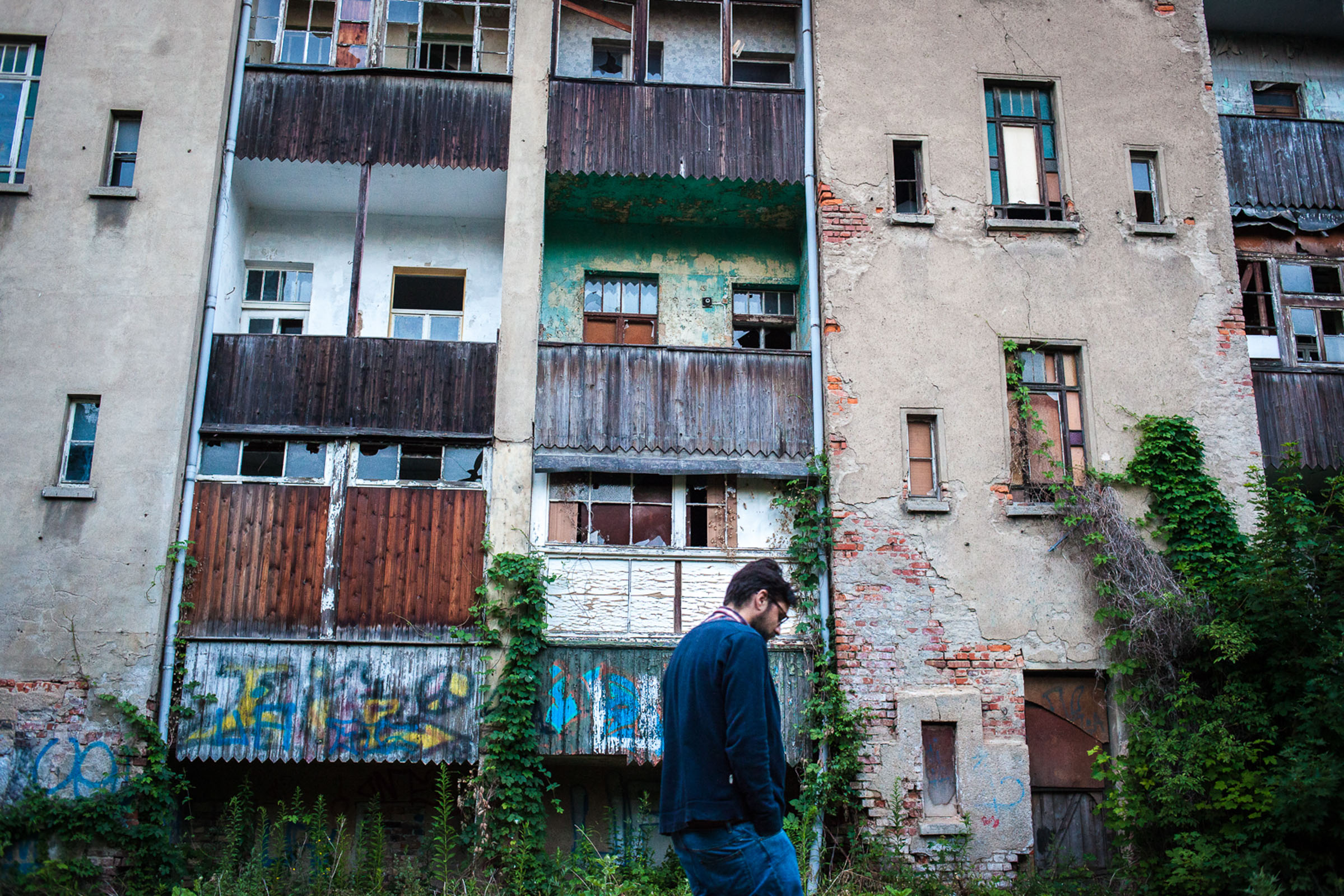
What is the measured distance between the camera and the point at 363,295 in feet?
43.5

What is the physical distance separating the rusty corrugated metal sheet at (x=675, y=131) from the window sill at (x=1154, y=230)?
4.35 meters

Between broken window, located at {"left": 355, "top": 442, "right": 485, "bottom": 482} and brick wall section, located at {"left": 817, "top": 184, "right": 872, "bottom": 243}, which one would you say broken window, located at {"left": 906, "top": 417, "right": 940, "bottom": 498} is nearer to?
brick wall section, located at {"left": 817, "top": 184, "right": 872, "bottom": 243}

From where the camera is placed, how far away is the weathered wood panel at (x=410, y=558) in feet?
36.1

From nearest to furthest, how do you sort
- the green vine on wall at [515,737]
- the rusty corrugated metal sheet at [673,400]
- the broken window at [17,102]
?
the green vine on wall at [515,737] → the rusty corrugated metal sheet at [673,400] → the broken window at [17,102]

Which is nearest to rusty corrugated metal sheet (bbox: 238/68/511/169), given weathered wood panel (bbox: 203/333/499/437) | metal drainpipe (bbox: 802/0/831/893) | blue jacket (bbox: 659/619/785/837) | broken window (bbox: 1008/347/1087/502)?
weathered wood panel (bbox: 203/333/499/437)

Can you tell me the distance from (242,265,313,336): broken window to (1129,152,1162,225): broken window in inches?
436

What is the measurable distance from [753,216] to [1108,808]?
330 inches

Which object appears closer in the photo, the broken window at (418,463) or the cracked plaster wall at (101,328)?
the cracked plaster wall at (101,328)

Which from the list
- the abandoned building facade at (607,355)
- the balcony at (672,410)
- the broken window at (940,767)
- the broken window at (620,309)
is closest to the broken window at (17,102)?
the abandoned building facade at (607,355)

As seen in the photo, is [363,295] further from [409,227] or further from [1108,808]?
[1108,808]

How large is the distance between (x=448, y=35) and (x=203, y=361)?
5.50m

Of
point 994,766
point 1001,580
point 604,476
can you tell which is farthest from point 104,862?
point 1001,580

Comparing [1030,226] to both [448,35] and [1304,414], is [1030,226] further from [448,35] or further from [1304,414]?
[448,35]

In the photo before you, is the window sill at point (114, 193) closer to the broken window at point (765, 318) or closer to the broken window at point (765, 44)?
the broken window at point (765, 318)
